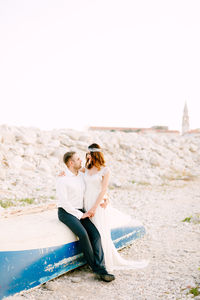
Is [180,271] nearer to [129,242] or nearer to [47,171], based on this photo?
[129,242]

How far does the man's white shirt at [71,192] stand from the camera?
463cm

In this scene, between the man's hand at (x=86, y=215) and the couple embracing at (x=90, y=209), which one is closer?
the couple embracing at (x=90, y=209)

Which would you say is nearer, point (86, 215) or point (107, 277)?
point (107, 277)

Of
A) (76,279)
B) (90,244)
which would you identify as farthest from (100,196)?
(76,279)

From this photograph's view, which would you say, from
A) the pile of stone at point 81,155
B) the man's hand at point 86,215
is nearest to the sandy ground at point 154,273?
the man's hand at point 86,215

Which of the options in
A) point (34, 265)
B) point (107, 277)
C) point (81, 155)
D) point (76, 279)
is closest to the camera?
point (34, 265)

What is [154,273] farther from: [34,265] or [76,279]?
[34,265]

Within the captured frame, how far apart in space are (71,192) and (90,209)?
1.30ft

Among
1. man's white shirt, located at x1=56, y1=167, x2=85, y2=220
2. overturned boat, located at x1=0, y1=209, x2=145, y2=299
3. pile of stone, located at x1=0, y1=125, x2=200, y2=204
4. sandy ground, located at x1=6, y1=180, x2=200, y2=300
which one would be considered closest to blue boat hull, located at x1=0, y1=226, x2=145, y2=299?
overturned boat, located at x1=0, y1=209, x2=145, y2=299

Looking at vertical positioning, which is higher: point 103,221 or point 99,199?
point 99,199

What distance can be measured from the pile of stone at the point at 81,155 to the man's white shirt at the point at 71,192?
5.73 m

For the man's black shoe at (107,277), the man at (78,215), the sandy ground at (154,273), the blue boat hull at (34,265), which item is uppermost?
the man at (78,215)

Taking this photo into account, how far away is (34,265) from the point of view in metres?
4.09

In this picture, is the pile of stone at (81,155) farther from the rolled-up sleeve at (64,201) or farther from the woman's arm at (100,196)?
the woman's arm at (100,196)
